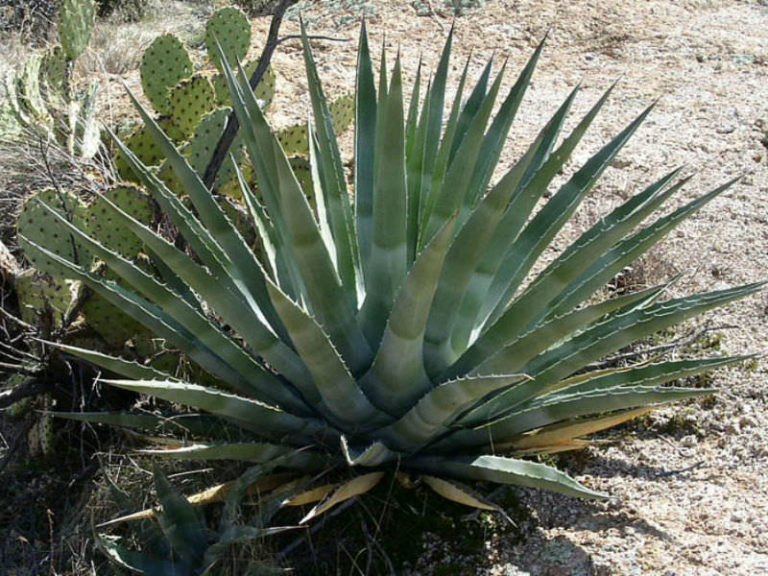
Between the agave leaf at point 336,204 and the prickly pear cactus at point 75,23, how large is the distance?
2.32 meters

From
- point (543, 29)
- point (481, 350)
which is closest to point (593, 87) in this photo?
point (543, 29)

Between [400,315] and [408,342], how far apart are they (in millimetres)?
96

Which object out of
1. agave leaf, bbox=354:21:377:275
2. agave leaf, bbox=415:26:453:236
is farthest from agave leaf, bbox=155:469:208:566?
agave leaf, bbox=415:26:453:236

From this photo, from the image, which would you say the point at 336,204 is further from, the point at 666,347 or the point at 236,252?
the point at 666,347

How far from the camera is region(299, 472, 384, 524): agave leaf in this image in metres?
2.31

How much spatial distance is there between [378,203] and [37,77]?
304 cm

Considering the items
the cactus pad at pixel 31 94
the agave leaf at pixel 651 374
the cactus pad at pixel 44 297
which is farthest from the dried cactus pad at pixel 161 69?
the agave leaf at pixel 651 374

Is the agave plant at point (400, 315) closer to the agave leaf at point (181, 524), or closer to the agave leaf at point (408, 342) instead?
the agave leaf at point (408, 342)

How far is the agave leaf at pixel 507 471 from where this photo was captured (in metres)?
2.35

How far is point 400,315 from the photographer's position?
2.17m

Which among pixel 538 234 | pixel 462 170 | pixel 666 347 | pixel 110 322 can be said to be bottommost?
pixel 110 322

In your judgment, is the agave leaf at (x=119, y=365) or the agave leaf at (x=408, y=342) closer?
the agave leaf at (x=408, y=342)

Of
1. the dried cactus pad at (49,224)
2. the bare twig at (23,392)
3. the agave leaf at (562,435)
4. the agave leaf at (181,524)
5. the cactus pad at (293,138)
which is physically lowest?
the bare twig at (23,392)

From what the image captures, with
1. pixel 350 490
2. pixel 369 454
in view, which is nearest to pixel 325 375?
pixel 369 454
